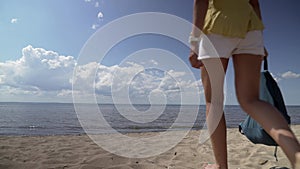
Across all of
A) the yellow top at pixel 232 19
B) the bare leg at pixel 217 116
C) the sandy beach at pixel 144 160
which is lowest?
the sandy beach at pixel 144 160

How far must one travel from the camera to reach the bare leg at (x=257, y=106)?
3.48 feet

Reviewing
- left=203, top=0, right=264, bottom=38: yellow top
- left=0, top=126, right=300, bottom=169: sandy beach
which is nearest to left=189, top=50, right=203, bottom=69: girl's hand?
left=203, top=0, right=264, bottom=38: yellow top

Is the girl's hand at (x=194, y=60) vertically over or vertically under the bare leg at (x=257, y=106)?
over

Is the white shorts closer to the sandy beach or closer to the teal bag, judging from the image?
the teal bag

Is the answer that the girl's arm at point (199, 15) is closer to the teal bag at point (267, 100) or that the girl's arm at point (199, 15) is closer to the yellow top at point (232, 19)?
the yellow top at point (232, 19)

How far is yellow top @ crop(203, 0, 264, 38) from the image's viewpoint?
137 cm

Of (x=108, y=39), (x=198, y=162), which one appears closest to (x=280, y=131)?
(x=198, y=162)

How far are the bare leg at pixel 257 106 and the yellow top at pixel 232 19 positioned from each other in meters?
0.17

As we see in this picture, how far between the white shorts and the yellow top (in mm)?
35

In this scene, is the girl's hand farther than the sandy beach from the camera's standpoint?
No

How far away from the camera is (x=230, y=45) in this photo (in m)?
1.41

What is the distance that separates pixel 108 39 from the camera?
95.6 inches

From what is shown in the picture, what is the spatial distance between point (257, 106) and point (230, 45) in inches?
16.2

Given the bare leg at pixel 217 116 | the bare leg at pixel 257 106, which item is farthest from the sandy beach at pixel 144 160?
the bare leg at pixel 257 106
